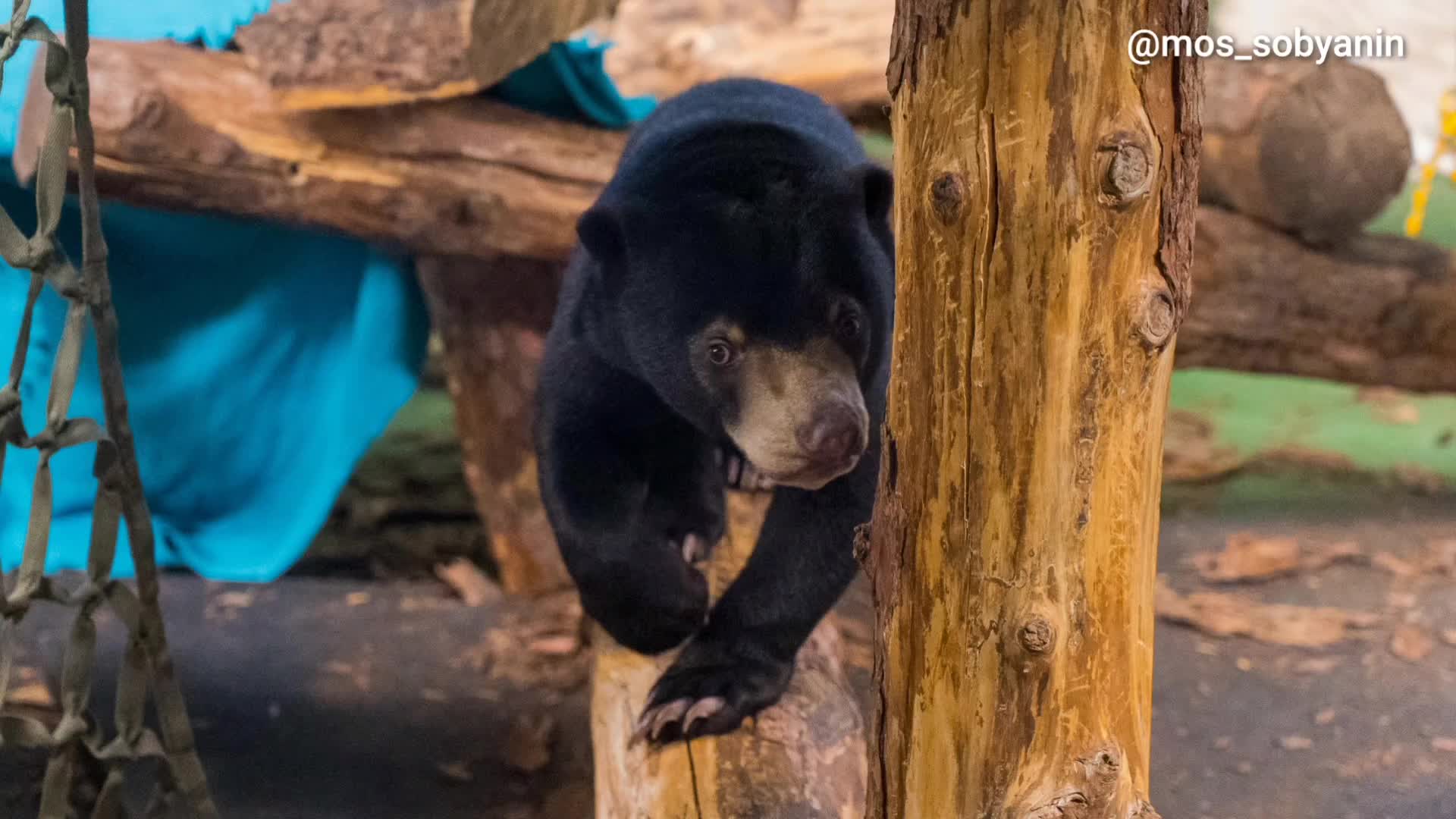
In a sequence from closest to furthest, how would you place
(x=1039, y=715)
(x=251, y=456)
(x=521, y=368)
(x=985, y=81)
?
(x=985, y=81)
(x=1039, y=715)
(x=251, y=456)
(x=521, y=368)

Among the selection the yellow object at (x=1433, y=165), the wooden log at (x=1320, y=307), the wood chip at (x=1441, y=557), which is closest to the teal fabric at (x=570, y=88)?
the wooden log at (x=1320, y=307)

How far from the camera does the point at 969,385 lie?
1463mm

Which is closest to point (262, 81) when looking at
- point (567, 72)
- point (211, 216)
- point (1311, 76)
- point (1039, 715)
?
point (211, 216)

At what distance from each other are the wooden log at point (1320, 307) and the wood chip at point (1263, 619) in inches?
31.1

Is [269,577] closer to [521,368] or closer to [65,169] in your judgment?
[521,368]

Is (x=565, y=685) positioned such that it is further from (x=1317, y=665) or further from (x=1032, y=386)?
(x=1032, y=386)

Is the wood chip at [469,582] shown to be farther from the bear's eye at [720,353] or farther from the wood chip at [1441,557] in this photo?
the wood chip at [1441,557]

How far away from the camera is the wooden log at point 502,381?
398 centimetres

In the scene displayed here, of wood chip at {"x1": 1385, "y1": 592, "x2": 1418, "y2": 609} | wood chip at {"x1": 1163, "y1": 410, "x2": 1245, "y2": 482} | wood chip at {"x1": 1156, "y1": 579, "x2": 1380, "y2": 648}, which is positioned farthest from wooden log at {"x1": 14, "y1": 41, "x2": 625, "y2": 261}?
wood chip at {"x1": 1163, "y1": 410, "x2": 1245, "y2": 482}

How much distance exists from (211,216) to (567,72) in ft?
3.56

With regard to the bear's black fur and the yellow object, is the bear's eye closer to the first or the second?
the bear's black fur

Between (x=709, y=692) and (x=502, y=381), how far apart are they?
2102mm

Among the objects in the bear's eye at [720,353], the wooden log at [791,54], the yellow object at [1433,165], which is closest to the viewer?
the bear's eye at [720,353]

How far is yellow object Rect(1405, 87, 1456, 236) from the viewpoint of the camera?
519 cm
